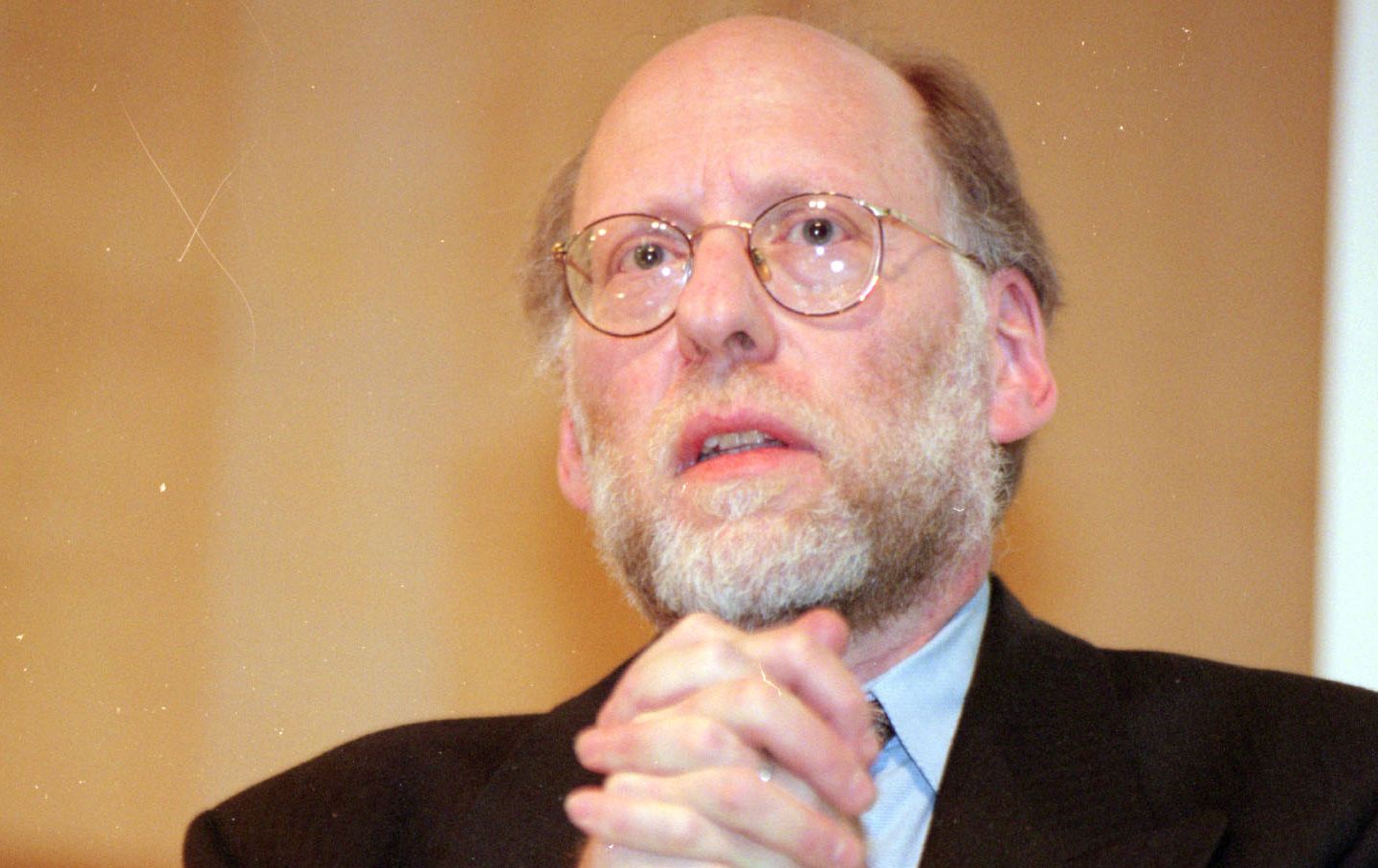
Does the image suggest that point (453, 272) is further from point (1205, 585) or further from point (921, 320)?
point (1205, 585)

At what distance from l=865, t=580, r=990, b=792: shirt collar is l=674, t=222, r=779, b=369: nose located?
366mm

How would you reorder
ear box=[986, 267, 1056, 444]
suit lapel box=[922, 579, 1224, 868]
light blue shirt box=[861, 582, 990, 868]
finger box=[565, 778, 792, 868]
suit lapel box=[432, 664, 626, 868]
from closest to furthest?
finger box=[565, 778, 792, 868]
suit lapel box=[922, 579, 1224, 868]
light blue shirt box=[861, 582, 990, 868]
suit lapel box=[432, 664, 626, 868]
ear box=[986, 267, 1056, 444]

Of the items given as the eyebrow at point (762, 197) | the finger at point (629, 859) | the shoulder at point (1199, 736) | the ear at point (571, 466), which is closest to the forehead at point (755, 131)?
the eyebrow at point (762, 197)

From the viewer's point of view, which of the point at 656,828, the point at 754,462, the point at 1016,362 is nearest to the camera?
the point at 656,828

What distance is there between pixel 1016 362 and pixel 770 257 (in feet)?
1.23

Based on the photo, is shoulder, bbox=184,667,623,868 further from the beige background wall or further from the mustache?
the mustache

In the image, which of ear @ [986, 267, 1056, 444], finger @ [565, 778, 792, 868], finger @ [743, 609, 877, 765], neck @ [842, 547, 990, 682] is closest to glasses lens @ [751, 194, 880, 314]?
ear @ [986, 267, 1056, 444]

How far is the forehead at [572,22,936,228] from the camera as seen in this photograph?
61.3 inches

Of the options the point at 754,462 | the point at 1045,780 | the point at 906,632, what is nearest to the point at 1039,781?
the point at 1045,780

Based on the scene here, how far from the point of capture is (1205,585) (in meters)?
1.92

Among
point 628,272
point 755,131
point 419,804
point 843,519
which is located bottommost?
point 419,804

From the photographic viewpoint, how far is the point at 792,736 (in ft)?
3.01

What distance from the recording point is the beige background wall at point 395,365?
177 cm

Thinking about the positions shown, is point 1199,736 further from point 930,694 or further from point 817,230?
point 817,230
